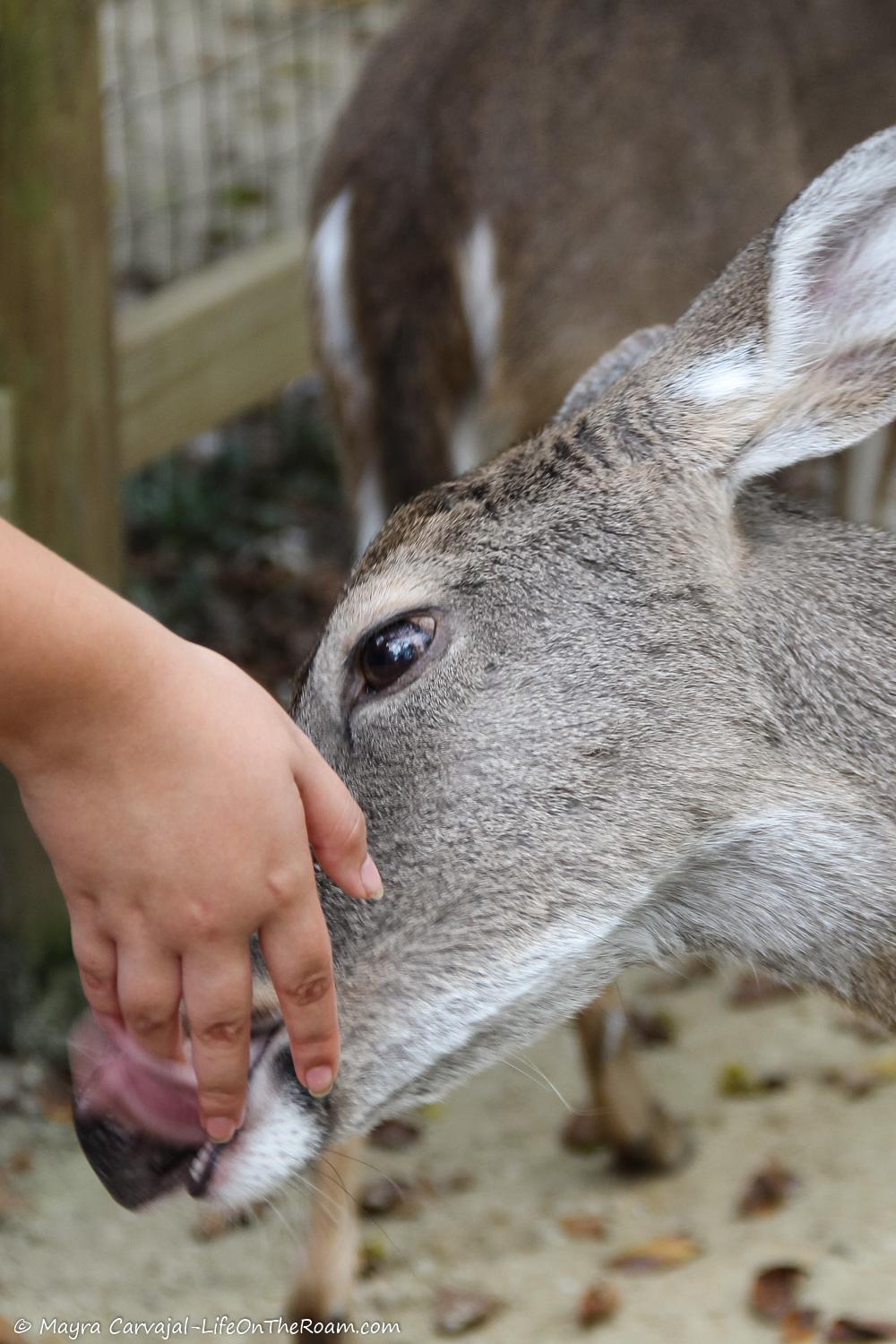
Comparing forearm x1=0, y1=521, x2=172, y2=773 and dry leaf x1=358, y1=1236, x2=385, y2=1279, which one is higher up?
forearm x1=0, y1=521, x2=172, y2=773

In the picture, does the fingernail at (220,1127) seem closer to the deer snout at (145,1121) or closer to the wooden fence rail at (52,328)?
the deer snout at (145,1121)

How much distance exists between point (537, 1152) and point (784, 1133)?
1.74 ft

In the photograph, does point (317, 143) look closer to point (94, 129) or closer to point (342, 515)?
point (342, 515)

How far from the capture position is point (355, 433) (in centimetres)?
380

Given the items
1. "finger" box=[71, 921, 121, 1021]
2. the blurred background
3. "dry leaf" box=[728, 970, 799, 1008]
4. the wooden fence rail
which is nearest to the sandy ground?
the blurred background

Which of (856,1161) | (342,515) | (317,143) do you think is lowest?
(342,515)

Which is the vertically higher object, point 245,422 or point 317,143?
point 317,143

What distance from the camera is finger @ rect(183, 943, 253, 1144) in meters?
1.89

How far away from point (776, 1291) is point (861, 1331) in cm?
18

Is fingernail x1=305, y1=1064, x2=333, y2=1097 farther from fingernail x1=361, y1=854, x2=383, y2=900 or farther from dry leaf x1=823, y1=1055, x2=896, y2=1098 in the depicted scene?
dry leaf x1=823, y1=1055, x2=896, y2=1098

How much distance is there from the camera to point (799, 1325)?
3166 millimetres

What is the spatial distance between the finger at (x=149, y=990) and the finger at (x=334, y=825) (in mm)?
211

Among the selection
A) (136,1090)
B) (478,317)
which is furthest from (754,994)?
(136,1090)

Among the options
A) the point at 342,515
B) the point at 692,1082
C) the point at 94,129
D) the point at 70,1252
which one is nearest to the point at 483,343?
the point at 94,129
